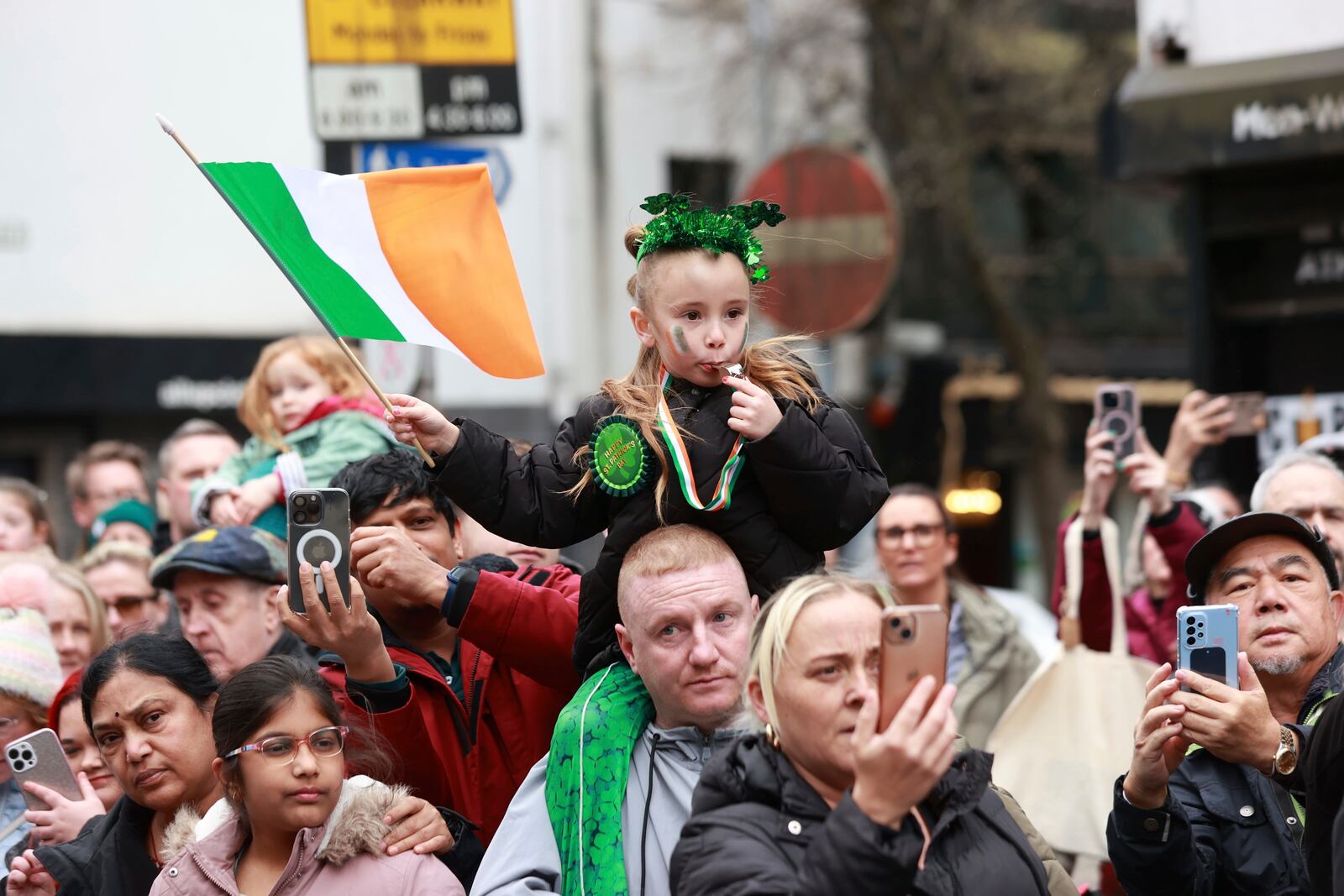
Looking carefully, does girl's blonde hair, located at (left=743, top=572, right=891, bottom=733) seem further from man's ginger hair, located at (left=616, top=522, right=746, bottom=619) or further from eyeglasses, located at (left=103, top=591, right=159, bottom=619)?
eyeglasses, located at (left=103, top=591, right=159, bottom=619)

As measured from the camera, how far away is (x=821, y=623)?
137 inches

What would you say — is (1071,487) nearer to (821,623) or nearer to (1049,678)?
(1049,678)

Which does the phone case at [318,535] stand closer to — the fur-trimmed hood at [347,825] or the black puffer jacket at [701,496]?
the black puffer jacket at [701,496]

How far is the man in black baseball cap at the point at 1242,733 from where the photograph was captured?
392cm

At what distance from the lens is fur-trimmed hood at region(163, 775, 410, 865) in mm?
4285

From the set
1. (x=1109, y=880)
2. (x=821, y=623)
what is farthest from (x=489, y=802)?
(x=1109, y=880)

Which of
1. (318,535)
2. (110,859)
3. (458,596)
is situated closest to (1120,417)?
(458,596)

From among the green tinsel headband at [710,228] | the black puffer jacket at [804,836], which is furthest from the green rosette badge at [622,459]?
the black puffer jacket at [804,836]

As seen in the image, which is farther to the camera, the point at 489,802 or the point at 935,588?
the point at 935,588

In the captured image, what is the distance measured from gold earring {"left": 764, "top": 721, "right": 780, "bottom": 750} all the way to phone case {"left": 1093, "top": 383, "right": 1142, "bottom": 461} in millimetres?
3207

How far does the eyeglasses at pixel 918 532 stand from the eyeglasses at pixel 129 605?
2.96 metres

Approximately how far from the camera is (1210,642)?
3.94 metres

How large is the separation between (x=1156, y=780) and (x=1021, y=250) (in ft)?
→ 69.6

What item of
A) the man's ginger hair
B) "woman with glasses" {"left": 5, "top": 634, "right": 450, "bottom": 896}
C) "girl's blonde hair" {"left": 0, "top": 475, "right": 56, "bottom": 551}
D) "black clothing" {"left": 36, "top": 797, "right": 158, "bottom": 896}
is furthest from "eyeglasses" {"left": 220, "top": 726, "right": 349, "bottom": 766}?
"girl's blonde hair" {"left": 0, "top": 475, "right": 56, "bottom": 551}
